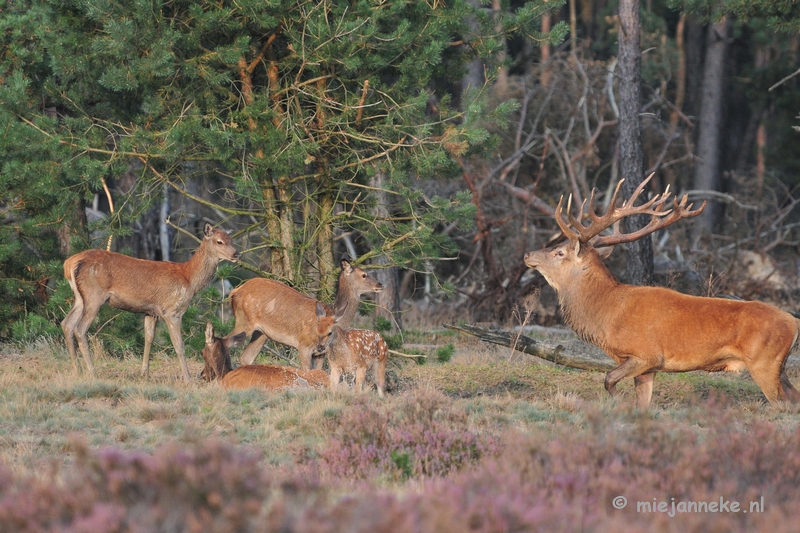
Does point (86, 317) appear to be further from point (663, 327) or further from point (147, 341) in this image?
point (663, 327)

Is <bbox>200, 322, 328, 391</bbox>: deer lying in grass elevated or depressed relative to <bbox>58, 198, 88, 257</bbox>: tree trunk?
depressed

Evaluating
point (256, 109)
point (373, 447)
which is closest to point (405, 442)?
point (373, 447)

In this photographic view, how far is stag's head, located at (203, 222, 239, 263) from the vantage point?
11148mm

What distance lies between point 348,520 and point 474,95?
8624mm

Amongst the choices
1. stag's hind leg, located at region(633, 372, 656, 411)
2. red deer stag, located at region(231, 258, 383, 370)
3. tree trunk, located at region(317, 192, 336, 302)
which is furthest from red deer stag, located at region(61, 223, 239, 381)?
stag's hind leg, located at region(633, 372, 656, 411)

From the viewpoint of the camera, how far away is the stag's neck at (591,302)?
31.4 feet

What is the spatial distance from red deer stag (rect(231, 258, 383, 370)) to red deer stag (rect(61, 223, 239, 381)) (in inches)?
22.0

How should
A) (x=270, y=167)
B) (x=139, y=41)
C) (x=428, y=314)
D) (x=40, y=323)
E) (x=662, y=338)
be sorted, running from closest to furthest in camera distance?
(x=662, y=338)
(x=139, y=41)
(x=270, y=167)
(x=40, y=323)
(x=428, y=314)

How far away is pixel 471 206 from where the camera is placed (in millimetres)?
11508

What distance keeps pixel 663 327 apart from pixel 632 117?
714 centimetres

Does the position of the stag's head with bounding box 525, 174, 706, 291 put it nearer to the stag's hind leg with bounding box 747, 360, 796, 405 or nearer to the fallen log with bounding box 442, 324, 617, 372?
the fallen log with bounding box 442, 324, 617, 372

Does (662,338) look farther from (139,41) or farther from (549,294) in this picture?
(549,294)

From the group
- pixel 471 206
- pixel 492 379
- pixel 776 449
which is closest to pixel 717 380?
pixel 492 379

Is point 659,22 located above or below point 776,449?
above
